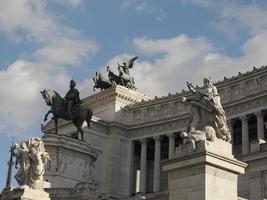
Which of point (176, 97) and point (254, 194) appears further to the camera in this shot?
point (176, 97)

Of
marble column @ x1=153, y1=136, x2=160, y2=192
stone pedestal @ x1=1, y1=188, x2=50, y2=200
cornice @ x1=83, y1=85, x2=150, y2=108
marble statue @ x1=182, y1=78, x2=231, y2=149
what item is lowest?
stone pedestal @ x1=1, y1=188, x2=50, y2=200

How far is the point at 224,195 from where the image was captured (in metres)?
17.9

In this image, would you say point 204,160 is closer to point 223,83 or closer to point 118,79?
point 223,83

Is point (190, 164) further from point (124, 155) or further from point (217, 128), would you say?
point (124, 155)

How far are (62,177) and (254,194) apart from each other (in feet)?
59.1

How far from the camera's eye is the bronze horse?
52.4 metres

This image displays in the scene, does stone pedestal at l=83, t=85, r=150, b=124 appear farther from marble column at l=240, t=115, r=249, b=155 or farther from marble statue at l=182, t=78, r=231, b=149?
marble statue at l=182, t=78, r=231, b=149

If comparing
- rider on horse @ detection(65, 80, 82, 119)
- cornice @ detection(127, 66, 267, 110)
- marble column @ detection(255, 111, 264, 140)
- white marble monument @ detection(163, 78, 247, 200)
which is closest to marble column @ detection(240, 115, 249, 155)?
marble column @ detection(255, 111, 264, 140)

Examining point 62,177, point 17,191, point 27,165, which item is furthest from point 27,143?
point 62,177

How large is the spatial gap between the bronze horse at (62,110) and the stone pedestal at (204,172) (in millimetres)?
34111

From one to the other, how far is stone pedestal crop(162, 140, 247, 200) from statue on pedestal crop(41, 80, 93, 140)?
34.2 m

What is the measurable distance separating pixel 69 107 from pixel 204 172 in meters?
35.8

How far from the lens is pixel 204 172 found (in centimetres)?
1759

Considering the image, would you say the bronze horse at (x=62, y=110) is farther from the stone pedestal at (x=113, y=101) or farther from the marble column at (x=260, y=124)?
the stone pedestal at (x=113, y=101)
